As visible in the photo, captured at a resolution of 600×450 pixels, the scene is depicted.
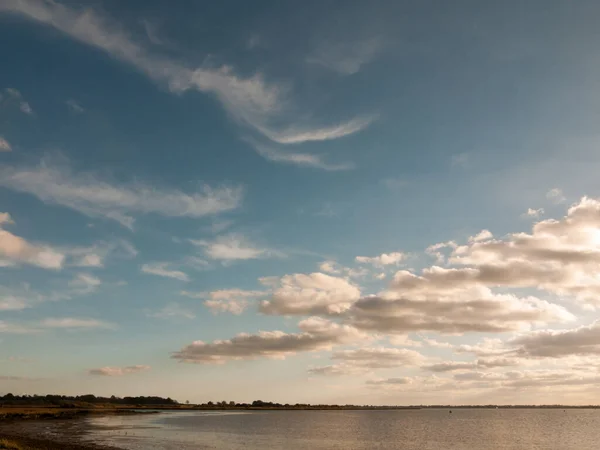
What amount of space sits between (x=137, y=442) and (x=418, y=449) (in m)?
53.9

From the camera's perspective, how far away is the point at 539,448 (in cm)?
10169

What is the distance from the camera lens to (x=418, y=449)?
315 feet

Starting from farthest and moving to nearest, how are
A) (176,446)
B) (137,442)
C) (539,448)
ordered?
(539,448) → (137,442) → (176,446)

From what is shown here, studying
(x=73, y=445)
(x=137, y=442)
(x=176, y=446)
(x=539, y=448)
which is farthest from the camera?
(x=539, y=448)

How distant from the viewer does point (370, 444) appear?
10356cm

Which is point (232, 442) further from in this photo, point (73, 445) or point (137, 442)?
point (73, 445)

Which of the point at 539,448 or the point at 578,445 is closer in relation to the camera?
the point at 539,448

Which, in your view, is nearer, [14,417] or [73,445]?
[73,445]

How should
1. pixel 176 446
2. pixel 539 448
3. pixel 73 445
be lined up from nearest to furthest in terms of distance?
pixel 73 445
pixel 176 446
pixel 539 448

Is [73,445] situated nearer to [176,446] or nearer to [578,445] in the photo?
[176,446]

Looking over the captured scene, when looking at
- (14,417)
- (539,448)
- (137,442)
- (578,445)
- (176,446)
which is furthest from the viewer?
(14,417)

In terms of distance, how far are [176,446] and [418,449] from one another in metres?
45.5

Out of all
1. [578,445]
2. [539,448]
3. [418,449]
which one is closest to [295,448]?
[418,449]

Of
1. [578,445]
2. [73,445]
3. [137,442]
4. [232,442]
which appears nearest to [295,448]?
[232,442]
